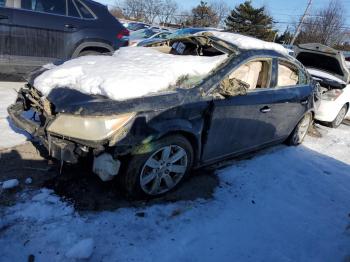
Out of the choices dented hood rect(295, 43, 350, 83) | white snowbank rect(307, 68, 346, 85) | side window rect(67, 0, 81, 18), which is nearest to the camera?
side window rect(67, 0, 81, 18)

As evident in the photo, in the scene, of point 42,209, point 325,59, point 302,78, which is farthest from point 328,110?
point 42,209

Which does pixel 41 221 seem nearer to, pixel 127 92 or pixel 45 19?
pixel 127 92

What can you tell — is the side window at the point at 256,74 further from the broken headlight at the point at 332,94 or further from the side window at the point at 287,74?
the broken headlight at the point at 332,94

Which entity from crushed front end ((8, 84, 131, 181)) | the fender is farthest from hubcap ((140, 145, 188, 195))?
the fender

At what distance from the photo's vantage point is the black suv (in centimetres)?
562

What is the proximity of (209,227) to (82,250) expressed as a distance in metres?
1.18

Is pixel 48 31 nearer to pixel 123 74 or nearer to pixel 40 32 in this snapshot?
pixel 40 32

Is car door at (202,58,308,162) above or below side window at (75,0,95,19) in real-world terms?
below

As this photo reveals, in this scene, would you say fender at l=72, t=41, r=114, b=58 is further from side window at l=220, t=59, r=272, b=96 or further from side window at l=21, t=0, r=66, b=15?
side window at l=220, t=59, r=272, b=96

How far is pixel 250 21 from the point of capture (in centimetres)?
4238

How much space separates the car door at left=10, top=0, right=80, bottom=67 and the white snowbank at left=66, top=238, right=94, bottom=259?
4.19 meters

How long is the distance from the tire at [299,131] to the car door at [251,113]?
645 mm

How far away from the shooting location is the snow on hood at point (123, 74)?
10.2 ft

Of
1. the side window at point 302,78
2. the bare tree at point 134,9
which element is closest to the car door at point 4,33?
the side window at point 302,78
